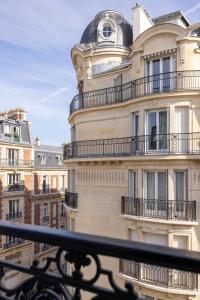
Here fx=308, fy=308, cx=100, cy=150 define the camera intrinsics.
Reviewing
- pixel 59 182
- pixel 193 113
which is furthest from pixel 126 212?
pixel 59 182

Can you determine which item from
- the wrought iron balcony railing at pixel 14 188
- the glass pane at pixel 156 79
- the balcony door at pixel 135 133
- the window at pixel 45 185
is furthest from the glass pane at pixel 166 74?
the window at pixel 45 185

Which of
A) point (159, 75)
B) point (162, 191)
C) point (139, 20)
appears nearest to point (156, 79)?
point (159, 75)

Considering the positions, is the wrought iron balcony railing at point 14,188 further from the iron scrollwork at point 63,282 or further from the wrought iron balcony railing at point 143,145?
the iron scrollwork at point 63,282

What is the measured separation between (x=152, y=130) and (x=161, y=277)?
4.46m

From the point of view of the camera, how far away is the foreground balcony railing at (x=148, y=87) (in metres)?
9.60

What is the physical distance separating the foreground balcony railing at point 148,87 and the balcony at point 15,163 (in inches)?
448

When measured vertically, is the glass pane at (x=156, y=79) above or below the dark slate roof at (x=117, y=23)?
below

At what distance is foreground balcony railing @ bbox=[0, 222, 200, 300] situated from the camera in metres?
1.00

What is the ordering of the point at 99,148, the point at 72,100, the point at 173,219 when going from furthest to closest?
the point at 72,100 → the point at 99,148 → the point at 173,219

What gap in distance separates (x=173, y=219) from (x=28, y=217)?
15.9 m

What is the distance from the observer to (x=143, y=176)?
32.1 ft

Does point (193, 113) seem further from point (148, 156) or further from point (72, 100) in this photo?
point (72, 100)

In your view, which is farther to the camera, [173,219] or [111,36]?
[111,36]

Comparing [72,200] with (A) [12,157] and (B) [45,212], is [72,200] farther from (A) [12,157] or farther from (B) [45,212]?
(B) [45,212]
